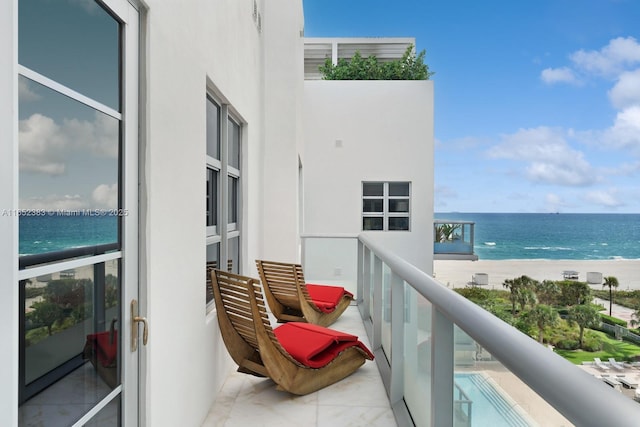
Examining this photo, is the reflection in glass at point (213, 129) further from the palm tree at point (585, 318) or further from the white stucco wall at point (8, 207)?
the palm tree at point (585, 318)

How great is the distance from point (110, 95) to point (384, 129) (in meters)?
9.17

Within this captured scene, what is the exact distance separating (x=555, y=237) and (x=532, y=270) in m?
18.3

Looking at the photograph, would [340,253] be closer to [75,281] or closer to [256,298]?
[256,298]

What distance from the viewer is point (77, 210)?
1492 mm

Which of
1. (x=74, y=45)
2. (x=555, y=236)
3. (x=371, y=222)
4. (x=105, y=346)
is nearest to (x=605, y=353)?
(x=371, y=222)

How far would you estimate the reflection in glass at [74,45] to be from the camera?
1.25m

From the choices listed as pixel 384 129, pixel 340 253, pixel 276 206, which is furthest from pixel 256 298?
pixel 384 129

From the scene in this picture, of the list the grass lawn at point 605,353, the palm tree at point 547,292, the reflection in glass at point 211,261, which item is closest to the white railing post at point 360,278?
the reflection in glass at point 211,261

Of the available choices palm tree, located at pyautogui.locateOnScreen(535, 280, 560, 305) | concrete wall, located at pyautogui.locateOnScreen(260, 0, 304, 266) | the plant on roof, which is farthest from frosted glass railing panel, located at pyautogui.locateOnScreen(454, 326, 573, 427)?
palm tree, located at pyautogui.locateOnScreen(535, 280, 560, 305)

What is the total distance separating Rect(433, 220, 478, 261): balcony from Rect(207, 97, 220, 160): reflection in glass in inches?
488

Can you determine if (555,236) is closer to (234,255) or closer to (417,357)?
(234,255)

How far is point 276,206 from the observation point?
594 centimetres

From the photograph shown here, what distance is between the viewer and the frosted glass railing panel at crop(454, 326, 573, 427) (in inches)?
41.6

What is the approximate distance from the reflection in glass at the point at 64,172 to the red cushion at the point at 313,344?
2.00 metres
